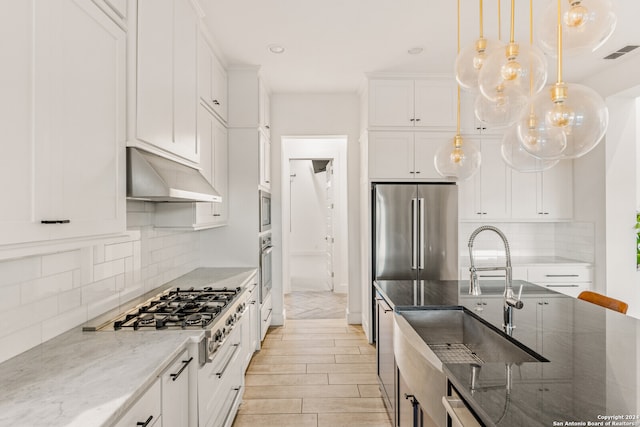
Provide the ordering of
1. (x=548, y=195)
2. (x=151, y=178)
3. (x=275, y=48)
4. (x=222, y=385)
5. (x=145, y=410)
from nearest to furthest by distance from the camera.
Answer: (x=145, y=410) < (x=151, y=178) < (x=222, y=385) < (x=275, y=48) < (x=548, y=195)

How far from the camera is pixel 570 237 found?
4.41m

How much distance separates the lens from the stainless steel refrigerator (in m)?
3.92

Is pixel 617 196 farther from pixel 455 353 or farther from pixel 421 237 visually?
Result: pixel 455 353

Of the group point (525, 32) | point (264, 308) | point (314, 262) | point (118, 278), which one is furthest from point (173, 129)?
point (314, 262)

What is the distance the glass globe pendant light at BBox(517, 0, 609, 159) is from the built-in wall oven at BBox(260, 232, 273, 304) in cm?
293

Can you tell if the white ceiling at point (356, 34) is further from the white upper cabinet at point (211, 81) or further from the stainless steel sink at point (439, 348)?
the stainless steel sink at point (439, 348)

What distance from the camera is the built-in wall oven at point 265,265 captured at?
12.7ft

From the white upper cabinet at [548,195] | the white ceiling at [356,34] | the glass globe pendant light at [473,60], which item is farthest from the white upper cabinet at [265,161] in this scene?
the white upper cabinet at [548,195]

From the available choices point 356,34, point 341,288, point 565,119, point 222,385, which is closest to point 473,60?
point 565,119

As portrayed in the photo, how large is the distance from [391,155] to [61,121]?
3.33m

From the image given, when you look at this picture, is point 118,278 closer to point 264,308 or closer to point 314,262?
point 264,308

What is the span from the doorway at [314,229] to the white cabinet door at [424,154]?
108cm

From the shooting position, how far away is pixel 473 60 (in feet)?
6.06

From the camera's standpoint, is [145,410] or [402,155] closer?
[145,410]
